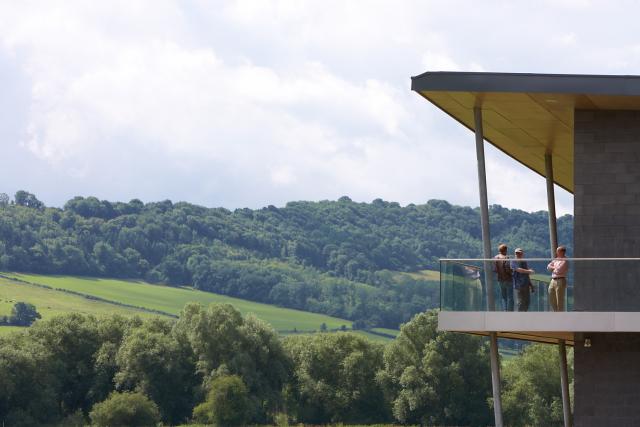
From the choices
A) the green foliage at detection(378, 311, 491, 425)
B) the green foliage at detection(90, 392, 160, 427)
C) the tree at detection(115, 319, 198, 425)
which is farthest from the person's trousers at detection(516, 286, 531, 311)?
the tree at detection(115, 319, 198, 425)

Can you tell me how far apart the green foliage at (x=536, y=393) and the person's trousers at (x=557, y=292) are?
53.5m

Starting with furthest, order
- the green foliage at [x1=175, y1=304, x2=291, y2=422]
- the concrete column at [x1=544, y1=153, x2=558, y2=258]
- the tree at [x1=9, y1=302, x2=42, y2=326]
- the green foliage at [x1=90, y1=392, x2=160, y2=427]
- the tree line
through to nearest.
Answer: the tree at [x1=9, y1=302, x2=42, y2=326] → the green foliage at [x1=175, y1=304, x2=291, y2=422] → the tree line → the green foliage at [x1=90, y1=392, x2=160, y2=427] → the concrete column at [x1=544, y1=153, x2=558, y2=258]

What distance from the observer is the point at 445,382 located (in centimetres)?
7912

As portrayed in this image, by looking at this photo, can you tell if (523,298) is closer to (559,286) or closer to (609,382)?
(559,286)

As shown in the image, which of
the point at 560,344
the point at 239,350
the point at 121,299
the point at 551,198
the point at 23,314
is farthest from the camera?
the point at 121,299

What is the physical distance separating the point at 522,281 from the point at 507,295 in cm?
33

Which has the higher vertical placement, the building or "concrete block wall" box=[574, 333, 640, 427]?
the building

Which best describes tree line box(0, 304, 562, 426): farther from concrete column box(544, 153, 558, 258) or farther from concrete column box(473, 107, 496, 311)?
concrete column box(473, 107, 496, 311)

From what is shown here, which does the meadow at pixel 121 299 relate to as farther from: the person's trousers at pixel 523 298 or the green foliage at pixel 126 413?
the person's trousers at pixel 523 298

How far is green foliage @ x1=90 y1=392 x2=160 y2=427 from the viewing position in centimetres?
7475

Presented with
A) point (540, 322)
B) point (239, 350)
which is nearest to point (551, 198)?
point (540, 322)

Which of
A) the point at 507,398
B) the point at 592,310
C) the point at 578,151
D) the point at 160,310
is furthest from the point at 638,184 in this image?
the point at 160,310

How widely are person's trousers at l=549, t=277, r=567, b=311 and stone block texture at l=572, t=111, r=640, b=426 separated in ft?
3.34

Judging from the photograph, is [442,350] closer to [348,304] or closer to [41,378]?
[41,378]
